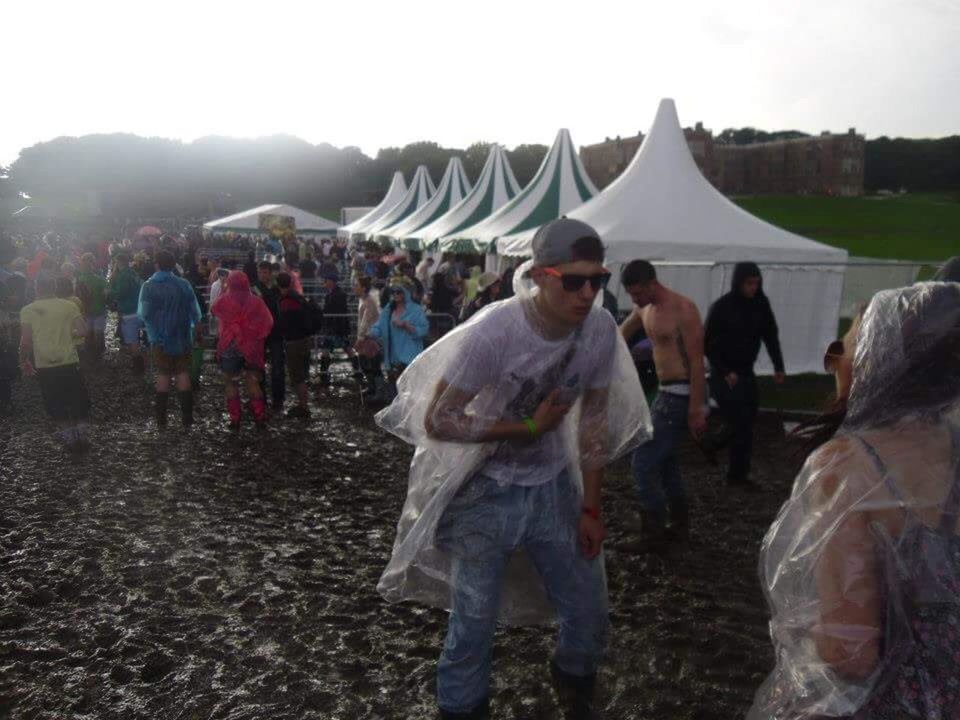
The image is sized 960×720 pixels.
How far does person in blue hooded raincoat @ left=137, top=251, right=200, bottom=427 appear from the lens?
8695 millimetres

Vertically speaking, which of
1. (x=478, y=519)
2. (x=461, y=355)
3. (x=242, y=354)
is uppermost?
(x=461, y=355)

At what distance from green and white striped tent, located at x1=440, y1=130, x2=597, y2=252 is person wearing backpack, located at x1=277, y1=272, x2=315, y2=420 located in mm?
6593

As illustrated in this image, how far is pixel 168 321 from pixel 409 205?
77.2 feet

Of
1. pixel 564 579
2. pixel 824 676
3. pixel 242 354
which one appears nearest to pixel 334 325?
pixel 242 354

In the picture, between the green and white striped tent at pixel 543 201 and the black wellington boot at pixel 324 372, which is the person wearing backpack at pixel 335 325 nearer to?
the black wellington boot at pixel 324 372

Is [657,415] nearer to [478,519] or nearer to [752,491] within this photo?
[752,491]

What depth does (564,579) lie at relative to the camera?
301 centimetres

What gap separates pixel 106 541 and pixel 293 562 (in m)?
1.37

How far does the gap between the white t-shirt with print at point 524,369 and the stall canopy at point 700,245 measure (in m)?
7.54

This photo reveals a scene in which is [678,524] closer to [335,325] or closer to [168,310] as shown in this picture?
[168,310]

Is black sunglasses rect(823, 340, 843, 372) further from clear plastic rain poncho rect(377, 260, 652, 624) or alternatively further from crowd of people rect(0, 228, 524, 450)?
crowd of people rect(0, 228, 524, 450)

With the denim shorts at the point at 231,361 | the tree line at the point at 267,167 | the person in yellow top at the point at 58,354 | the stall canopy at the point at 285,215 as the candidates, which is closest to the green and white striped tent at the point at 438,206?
the stall canopy at the point at 285,215

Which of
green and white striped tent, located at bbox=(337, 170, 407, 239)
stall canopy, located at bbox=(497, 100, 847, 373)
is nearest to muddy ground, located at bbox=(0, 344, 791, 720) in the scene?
stall canopy, located at bbox=(497, 100, 847, 373)

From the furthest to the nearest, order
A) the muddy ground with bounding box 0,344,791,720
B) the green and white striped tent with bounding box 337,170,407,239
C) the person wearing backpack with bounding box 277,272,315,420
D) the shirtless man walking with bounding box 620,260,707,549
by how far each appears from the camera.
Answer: the green and white striped tent with bounding box 337,170,407,239 < the person wearing backpack with bounding box 277,272,315,420 < the shirtless man walking with bounding box 620,260,707,549 < the muddy ground with bounding box 0,344,791,720
